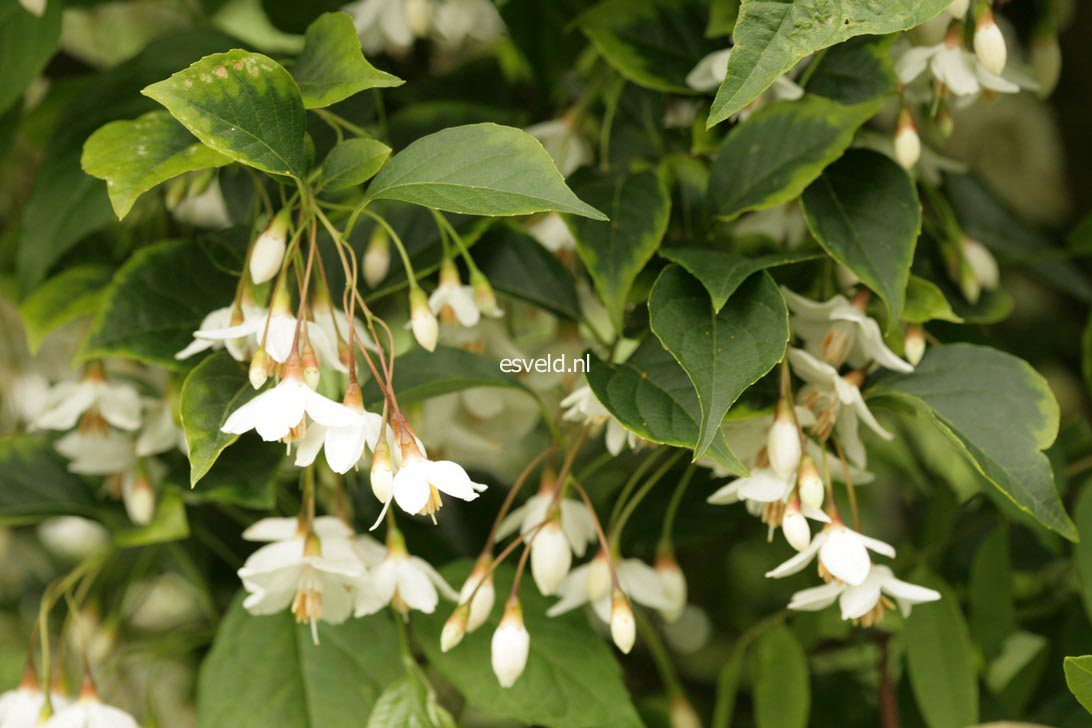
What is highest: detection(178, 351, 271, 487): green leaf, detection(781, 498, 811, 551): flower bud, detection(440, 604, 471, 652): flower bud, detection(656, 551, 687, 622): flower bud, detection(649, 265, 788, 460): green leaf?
detection(649, 265, 788, 460): green leaf

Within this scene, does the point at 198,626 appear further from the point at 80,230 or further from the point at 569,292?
the point at 569,292

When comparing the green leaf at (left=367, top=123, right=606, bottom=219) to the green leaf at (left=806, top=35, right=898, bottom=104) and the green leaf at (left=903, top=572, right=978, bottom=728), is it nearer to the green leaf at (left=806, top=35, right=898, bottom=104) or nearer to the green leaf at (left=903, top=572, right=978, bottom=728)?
the green leaf at (left=806, top=35, right=898, bottom=104)

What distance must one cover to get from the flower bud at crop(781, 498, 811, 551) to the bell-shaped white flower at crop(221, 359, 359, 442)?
Result: 27 cm

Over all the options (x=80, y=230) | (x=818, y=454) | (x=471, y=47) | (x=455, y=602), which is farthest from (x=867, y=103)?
(x=471, y=47)

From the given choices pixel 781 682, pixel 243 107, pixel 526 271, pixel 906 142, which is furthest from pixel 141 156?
pixel 781 682

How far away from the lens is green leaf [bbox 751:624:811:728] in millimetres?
860

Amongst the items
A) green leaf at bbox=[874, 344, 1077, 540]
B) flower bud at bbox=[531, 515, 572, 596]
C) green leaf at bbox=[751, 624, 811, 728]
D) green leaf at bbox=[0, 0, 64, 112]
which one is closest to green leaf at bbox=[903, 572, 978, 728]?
green leaf at bbox=[751, 624, 811, 728]

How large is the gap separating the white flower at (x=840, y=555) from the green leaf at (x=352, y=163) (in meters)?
0.34

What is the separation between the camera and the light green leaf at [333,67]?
62cm

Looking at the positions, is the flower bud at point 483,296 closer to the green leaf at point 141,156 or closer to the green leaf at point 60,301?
the green leaf at point 141,156

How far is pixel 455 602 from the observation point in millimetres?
835

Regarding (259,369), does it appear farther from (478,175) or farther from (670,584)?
(670,584)

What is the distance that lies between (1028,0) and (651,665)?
2.93 feet

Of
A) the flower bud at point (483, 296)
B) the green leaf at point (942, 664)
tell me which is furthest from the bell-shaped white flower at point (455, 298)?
the green leaf at point (942, 664)
